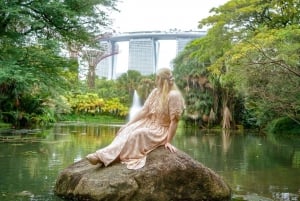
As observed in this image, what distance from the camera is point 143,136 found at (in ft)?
23.1

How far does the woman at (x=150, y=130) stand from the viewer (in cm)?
687

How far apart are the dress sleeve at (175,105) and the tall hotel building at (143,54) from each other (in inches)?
4217

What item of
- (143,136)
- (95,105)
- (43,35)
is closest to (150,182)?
(143,136)

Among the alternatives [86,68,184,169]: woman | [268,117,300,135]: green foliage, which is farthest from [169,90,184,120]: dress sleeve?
[268,117,300,135]: green foliage

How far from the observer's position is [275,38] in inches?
688

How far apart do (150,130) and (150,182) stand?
0.92 metres

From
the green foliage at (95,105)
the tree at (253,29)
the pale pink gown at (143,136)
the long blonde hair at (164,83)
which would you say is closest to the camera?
the pale pink gown at (143,136)

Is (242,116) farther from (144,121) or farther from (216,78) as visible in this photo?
(144,121)

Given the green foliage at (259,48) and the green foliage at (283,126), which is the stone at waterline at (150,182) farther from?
the green foliage at (283,126)

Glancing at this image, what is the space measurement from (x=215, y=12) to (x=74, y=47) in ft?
27.1

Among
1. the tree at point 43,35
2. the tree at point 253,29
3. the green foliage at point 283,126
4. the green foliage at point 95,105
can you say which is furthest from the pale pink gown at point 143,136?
the green foliage at point 95,105

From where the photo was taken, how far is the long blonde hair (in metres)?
7.27

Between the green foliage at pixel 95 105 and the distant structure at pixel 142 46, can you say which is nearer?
the green foliage at pixel 95 105

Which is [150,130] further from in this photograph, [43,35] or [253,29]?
[253,29]
